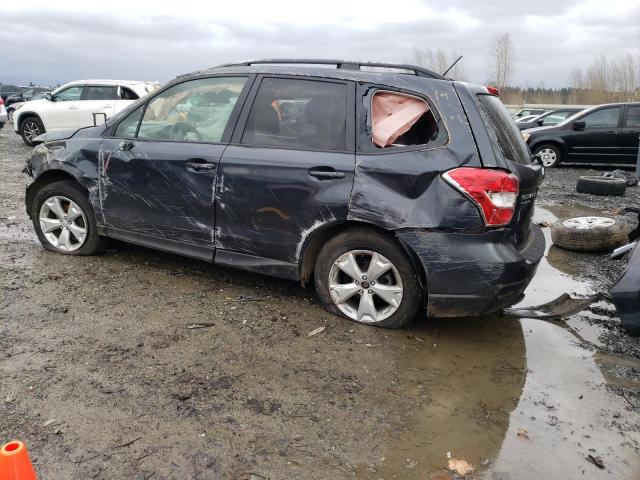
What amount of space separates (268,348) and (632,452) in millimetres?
2097

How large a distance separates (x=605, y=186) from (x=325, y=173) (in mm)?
7824

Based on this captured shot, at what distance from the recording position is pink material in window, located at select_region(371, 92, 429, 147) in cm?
369

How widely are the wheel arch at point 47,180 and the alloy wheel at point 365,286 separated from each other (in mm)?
2545

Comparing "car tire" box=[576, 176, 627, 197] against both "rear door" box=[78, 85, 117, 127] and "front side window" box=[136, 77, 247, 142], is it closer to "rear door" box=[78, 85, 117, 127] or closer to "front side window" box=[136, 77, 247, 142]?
"front side window" box=[136, 77, 247, 142]

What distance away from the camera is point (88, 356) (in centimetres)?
337

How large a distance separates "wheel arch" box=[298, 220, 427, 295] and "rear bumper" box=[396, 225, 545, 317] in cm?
7

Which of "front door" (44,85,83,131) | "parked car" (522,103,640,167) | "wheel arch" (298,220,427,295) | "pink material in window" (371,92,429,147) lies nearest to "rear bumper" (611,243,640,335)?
"wheel arch" (298,220,427,295)

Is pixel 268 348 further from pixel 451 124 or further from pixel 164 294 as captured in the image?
pixel 451 124

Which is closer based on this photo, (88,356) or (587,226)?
(88,356)

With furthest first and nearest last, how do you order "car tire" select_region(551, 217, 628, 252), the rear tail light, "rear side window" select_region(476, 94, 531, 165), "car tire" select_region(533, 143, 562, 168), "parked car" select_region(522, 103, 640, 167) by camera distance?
"car tire" select_region(533, 143, 562, 168) < "parked car" select_region(522, 103, 640, 167) < "car tire" select_region(551, 217, 628, 252) < "rear side window" select_region(476, 94, 531, 165) < the rear tail light

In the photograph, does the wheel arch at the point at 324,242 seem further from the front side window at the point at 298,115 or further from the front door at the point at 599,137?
the front door at the point at 599,137

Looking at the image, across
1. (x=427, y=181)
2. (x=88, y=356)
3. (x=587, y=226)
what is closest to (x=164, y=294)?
(x=88, y=356)

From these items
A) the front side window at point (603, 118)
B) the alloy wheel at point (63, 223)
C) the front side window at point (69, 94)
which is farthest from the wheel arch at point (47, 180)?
the front side window at point (603, 118)

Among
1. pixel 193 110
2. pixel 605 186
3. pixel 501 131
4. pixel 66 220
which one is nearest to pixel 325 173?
pixel 501 131
